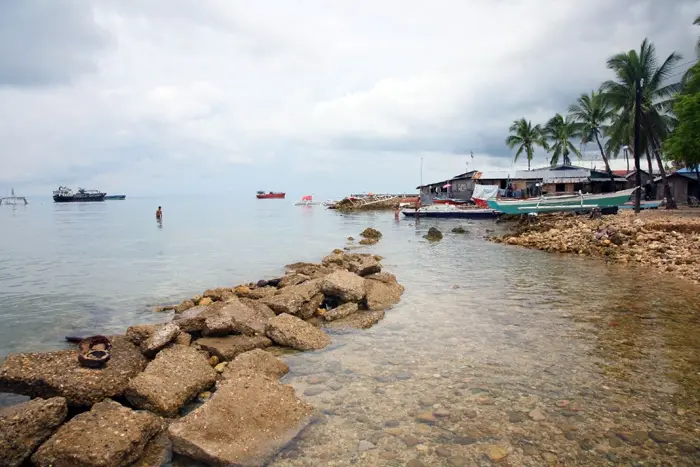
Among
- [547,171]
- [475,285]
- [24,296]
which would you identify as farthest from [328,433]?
[547,171]

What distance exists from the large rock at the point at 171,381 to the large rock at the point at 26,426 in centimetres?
96

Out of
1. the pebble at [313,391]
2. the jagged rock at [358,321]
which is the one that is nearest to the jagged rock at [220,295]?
the jagged rock at [358,321]

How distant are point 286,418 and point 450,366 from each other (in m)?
3.37

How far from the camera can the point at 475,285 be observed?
1562 centimetres

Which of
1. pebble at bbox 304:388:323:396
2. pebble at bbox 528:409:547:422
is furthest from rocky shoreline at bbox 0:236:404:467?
pebble at bbox 528:409:547:422

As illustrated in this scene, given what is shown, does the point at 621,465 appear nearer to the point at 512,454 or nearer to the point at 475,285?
the point at 512,454

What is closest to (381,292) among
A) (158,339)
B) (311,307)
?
(311,307)

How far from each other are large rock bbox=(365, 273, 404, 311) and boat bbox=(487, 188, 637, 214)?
32462mm

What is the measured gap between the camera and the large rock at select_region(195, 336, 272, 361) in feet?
27.9

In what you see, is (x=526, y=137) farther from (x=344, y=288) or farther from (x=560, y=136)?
(x=344, y=288)

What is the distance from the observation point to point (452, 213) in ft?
172

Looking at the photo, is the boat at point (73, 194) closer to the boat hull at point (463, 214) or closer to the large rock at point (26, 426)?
the boat hull at point (463, 214)

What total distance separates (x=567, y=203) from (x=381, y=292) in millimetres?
34891

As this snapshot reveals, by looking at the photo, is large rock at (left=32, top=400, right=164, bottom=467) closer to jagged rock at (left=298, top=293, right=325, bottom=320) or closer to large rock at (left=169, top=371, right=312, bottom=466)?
large rock at (left=169, top=371, right=312, bottom=466)
